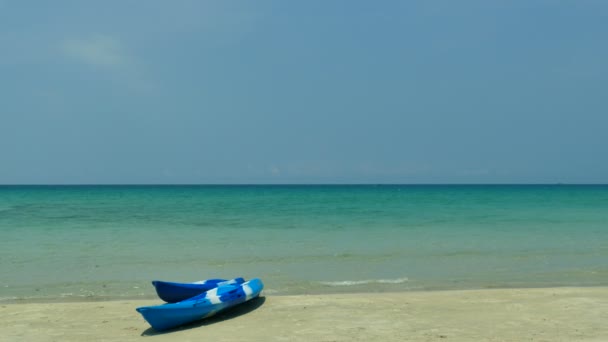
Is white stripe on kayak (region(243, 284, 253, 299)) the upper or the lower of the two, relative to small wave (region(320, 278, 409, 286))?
upper

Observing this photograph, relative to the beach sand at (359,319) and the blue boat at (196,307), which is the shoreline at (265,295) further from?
the blue boat at (196,307)

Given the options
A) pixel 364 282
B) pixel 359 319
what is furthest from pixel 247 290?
pixel 364 282

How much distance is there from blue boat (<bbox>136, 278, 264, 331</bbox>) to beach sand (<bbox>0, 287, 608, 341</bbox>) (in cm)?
14

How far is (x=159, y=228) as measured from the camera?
24.7 m

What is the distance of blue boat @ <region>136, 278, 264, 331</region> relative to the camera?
7.82m

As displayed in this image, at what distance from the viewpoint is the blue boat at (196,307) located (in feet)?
25.7

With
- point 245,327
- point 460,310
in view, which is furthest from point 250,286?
point 460,310

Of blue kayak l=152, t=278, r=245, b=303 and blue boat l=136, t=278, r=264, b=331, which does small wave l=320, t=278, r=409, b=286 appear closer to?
blue boat l=136, t=278, r=264, b=331

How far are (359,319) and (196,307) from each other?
2270mm

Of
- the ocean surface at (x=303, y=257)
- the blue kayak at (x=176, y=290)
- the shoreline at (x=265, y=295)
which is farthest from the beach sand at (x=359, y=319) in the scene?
the ocean surface at (x=303, y=257)

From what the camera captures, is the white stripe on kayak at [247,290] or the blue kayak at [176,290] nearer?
the blue kayak at [176,290]

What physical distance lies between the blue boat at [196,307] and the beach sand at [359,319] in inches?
5.6

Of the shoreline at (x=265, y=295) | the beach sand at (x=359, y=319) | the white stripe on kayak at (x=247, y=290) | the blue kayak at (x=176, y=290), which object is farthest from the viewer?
the shoreline at (x=265, y=295)

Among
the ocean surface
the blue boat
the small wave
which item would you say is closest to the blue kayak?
the blue boat
